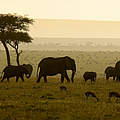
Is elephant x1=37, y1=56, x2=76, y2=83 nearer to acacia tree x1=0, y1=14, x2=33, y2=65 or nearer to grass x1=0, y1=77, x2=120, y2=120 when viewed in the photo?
grass x1=0, y1=77, x2=120, y2=120

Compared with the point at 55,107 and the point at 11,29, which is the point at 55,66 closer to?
the point at 55,107

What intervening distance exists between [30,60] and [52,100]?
2360 inches

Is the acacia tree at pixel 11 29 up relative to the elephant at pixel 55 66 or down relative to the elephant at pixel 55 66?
up

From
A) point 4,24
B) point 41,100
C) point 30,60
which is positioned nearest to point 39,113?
point 41,100

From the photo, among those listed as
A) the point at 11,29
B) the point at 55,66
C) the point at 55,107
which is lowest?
the point at 55,107

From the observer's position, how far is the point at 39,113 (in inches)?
607

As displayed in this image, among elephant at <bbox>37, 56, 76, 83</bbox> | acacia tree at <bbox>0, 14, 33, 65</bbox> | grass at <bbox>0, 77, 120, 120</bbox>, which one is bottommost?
grass at <bbox>0, 77, 120, 120</bbox>

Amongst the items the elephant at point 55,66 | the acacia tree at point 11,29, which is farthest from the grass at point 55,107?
the acacia tree at point 11,29

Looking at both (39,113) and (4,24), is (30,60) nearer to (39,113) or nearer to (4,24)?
(4,24)

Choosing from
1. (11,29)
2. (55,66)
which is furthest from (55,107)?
(11,29)

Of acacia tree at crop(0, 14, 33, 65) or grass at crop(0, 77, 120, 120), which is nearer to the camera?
grass at crop(0, 77, 120, 120)

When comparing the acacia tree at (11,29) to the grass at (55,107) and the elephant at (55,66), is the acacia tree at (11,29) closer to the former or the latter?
the elephant at (55,66)

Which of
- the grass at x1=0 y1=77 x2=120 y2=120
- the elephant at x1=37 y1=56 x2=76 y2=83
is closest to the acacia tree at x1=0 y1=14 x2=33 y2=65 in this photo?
the elephant at x1=37 y1=56 x2=76 y2=83

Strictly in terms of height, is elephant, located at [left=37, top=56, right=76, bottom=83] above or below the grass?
above
